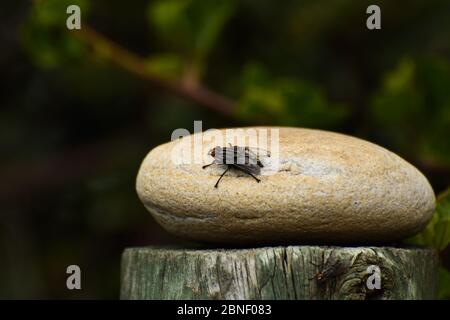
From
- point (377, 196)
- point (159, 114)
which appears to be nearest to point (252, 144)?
point (377, 196)

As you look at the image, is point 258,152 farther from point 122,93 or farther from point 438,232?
point 122,93

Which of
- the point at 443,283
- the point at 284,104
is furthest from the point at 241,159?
the point at 284,104

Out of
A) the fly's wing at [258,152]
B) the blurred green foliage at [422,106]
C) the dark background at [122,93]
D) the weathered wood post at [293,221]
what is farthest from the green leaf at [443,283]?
the dark background at [122,93]

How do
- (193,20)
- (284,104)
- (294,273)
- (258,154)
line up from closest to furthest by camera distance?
(294,273) < (258,154) < (284,104) < (193,20)

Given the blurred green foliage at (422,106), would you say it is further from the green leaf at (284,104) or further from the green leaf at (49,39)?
the green leaf at (49,39)

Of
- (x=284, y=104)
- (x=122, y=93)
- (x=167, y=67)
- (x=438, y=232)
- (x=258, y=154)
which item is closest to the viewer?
(x=258, y=154)

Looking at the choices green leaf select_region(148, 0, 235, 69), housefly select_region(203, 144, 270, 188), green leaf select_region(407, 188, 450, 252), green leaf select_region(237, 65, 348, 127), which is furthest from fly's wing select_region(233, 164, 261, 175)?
green leaf select_region(148, 0, 235, 69)

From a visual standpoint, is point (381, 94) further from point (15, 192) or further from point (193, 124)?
point (15, 192)
